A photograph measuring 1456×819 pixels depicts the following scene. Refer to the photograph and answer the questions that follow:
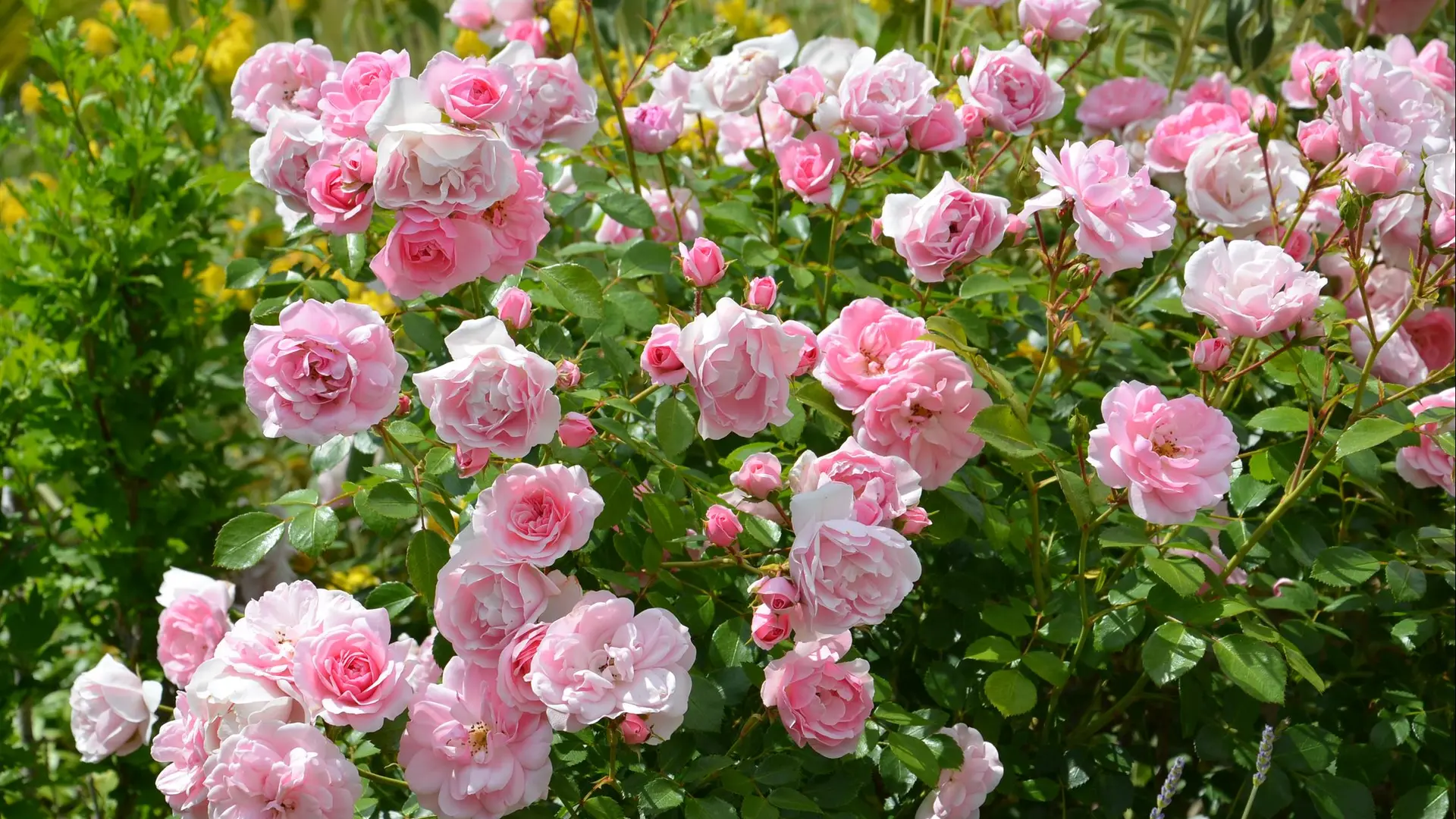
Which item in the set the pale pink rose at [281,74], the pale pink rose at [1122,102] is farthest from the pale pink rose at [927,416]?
the pale pink rose at [1122,102]

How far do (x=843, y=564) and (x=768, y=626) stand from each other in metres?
0.10

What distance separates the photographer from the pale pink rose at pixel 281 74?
1.36 meters

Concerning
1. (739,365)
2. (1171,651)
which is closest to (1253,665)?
(1171,651)

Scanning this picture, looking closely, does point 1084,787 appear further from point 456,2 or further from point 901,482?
point 456,2

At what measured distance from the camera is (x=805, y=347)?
1.12 m

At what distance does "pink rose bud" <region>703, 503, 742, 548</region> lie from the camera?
1082mm

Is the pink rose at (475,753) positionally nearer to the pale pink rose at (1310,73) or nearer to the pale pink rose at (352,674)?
the pale pink rose at (352,674)

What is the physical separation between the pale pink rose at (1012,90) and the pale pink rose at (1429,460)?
0.53 m

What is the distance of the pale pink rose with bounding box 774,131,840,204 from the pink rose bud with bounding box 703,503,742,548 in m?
0.46

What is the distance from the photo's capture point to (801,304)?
5.37ft

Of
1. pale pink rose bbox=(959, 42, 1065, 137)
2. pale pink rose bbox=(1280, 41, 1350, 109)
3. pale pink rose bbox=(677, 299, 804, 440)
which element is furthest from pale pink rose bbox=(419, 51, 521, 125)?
pale pink rose bbox=(1280, 41, 1350, 109)

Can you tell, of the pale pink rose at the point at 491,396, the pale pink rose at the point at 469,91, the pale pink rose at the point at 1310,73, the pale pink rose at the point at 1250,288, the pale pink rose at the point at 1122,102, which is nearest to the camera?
the pale pink rose at the point at 491,396

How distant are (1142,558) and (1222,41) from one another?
1.41 meters

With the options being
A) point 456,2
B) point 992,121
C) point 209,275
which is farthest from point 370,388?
point 209,275
